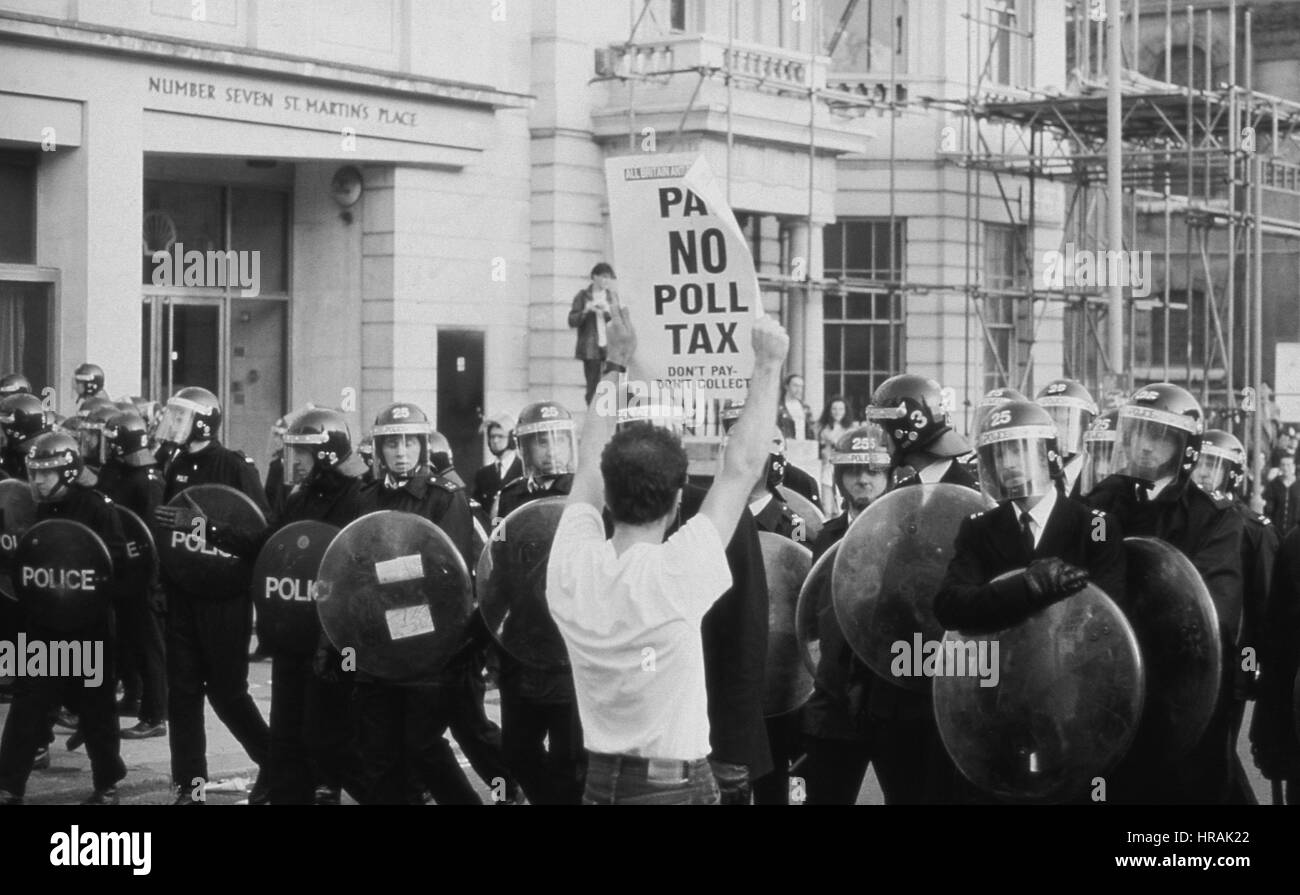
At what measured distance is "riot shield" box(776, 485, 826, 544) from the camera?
9.21m

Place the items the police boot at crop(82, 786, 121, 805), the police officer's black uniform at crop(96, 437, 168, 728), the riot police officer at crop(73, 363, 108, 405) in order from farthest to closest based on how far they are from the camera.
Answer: the riot police officer at crop(73, 363, 108, 405)
the police officer's black uniform at crop(96, 437, 168, 728)
the police boot at crop(82, 786, 121, 805)

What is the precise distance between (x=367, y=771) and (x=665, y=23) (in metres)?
18.0

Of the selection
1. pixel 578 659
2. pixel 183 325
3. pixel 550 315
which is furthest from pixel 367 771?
pixel 550 315

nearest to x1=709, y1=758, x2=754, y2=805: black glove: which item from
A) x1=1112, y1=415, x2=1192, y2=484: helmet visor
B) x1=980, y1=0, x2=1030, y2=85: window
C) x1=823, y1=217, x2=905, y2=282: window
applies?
x1=1112, y1=415, x2=1192, y2=484: helmet visor

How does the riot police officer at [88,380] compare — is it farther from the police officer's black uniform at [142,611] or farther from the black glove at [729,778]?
the black glove at [729,778]

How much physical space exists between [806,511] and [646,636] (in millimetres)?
4560

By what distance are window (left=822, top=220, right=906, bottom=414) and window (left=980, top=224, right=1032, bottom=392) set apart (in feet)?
5.08

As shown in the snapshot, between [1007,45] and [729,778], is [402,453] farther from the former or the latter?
[1007,45]

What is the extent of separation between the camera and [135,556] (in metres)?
10.1

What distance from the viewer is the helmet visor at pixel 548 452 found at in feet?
28.3

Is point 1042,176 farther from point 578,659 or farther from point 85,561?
point 578,659

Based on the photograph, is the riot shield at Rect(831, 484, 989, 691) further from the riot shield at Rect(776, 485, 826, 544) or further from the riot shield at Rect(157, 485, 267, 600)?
the riot shield at Rect(157, 485, 267, 600)

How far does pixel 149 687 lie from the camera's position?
11961mm

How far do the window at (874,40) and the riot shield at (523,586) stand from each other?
2197cm
